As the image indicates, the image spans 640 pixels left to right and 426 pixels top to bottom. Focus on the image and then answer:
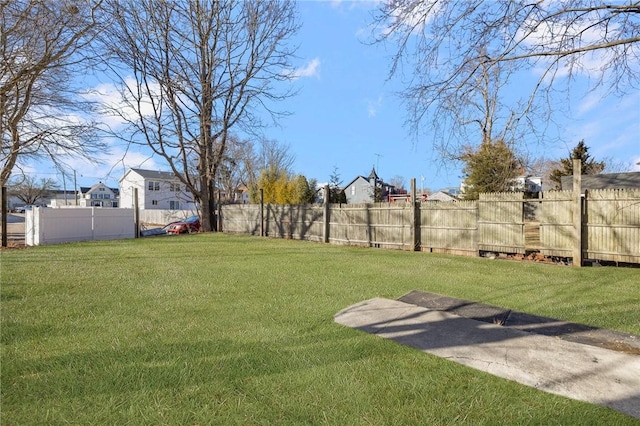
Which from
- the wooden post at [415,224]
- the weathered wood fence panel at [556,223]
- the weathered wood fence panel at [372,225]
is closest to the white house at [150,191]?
the weathered wood fence panel at [372,225]

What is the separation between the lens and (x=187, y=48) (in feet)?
57.0

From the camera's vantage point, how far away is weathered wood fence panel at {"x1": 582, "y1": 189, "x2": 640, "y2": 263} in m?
7.68

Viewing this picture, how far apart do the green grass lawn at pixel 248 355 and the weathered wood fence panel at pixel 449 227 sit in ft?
12.5

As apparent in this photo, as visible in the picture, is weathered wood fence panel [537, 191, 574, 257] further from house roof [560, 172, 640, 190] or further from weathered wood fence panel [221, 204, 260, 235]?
weathered wood fence panel [221, 204, 260, 235]

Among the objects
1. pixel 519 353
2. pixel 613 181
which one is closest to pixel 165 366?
pixel 519 353

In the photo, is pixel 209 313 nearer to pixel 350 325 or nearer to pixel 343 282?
pixel 350 325

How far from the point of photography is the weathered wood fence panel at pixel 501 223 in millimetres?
9379

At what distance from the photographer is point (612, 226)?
795 cm

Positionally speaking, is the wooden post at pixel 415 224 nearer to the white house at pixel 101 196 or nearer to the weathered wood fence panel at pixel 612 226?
the weathered wood fence panel at pixel 612 226

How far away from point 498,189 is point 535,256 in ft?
32.1

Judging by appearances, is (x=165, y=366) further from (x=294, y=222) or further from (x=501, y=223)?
(x=294, y=222)

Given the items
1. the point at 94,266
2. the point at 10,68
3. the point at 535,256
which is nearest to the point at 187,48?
the point at 10,68

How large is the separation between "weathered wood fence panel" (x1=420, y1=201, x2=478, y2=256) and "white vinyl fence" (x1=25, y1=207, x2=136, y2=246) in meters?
13.6

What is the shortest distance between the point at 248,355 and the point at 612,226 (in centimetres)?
883
